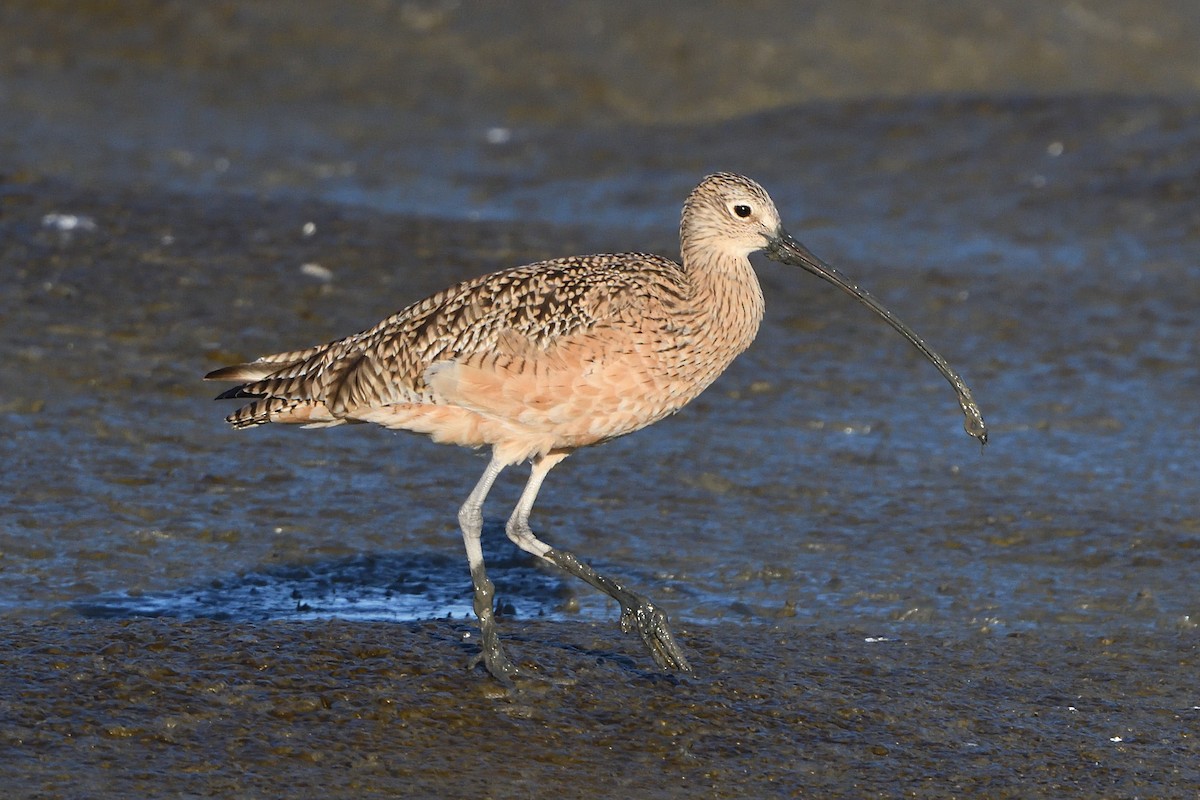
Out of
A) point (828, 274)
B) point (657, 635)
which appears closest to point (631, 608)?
point (657, 635)

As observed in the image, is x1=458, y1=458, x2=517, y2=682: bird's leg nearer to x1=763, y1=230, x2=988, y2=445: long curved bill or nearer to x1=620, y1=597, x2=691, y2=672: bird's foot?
x1=620, y1=597, x2=691, y2=672: bird's foot

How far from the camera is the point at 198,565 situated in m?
6.04

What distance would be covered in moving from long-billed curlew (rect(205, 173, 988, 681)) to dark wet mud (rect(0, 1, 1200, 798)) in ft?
1.94

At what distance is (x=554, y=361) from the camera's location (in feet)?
17.1

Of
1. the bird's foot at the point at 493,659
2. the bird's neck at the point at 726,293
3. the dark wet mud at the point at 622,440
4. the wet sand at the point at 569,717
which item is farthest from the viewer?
the bird's neck at the point at 726,293

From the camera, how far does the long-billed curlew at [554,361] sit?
17.1 feet

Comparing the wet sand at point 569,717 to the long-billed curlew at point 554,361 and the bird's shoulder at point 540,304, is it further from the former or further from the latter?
the bird's shoulder at point 540,304

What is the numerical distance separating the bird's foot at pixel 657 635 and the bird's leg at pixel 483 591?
389mm

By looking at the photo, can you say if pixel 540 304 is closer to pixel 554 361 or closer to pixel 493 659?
pixel 554 361

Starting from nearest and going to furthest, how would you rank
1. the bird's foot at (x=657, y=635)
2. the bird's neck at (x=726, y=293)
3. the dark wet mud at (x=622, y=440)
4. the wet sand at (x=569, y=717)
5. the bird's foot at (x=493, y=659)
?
the wet sand at (x=569, y=717) → the dark wet mud at (x=622, y=440) → the bird's foot at (x=493, y=659) → the bird's foot at (x=657, y=635) → the bird's neck at (x=726, y=293)

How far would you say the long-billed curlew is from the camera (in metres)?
5.22

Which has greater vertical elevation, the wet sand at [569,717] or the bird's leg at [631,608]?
the bird's leg at [631,608]

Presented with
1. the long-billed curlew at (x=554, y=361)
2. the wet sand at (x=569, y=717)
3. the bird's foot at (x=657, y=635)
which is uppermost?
the long-billed curlew at (x=554, y=361)

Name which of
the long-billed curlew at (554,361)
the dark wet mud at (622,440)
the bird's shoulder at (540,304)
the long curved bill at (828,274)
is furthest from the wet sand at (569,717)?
the bird's shoulder at (540,304)
